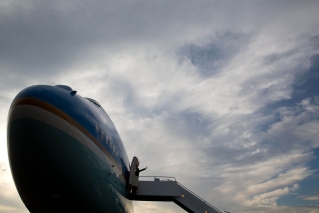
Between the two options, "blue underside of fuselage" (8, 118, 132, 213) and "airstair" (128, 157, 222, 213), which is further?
"airstair" (128, 157, 222, 213)

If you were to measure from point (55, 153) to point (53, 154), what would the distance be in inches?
2.8

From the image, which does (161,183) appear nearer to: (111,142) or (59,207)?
(111,142)

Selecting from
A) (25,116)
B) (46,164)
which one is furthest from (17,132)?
(46,164)

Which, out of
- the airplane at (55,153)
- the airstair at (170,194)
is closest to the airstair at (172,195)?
the airstair at (170,194)

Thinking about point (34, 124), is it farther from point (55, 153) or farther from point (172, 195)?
point (172, 195)

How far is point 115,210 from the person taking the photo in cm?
1087

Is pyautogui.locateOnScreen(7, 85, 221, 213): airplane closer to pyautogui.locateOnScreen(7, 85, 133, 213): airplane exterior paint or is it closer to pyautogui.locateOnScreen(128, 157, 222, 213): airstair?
pyautogui.locateOnScreen(7, 85, 133, 213): airplane exterior paint

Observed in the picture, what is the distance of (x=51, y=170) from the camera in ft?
26.1

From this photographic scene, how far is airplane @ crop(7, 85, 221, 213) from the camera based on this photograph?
7.81 metres

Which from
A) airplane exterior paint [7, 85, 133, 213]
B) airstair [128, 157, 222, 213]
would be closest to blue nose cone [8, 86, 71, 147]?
airplane exterior paint [7, 85, 133, 213]

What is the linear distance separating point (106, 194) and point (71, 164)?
2439 mm

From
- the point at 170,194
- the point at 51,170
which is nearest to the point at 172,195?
the point at 170,194

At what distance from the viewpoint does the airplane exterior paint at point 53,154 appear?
307 inches

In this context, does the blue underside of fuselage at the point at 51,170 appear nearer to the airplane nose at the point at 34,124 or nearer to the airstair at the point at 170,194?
the airplane nose at the point at 34,124
